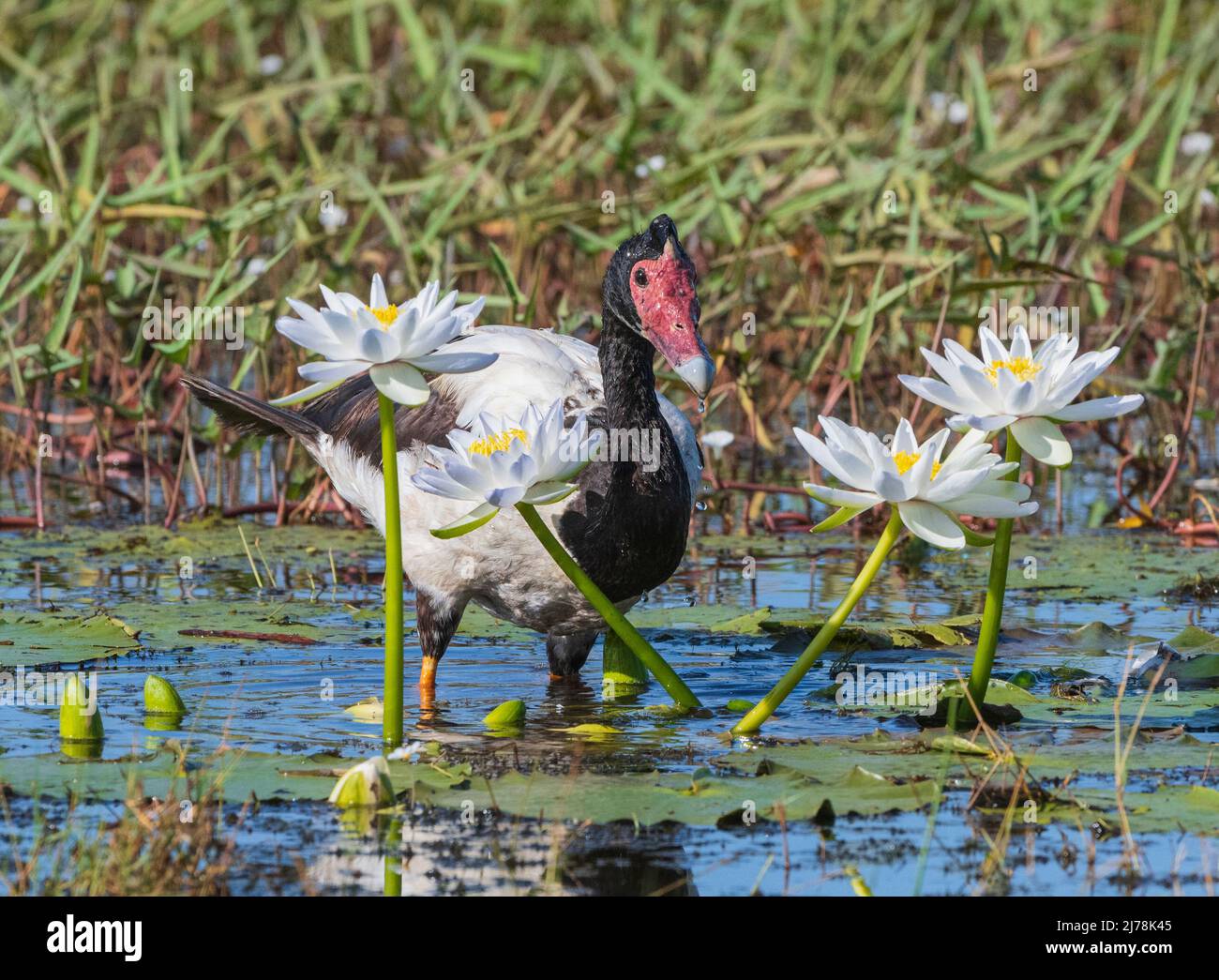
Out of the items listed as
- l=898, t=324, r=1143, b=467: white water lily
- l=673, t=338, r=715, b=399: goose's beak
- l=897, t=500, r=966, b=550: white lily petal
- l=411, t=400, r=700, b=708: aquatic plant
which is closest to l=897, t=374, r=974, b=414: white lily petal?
l=898, t=324, r=1143, b=467: white water lily

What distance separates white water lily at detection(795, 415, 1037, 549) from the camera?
4.49 m

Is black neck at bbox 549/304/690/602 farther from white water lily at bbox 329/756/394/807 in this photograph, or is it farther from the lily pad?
the lily pad

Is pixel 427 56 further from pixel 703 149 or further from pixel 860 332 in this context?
pixel 860 332

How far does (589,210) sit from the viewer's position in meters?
9.37

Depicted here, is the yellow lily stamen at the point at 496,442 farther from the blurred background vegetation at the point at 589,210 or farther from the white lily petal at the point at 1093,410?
the blurred background vegetation at the point at 589,210

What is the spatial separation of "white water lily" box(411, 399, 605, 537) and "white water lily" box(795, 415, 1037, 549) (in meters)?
0.58

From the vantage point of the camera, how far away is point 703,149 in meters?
10.4

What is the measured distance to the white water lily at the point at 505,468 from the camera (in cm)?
453

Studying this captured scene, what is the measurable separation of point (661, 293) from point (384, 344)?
1268mm

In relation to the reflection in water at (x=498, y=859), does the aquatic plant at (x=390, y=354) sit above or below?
above

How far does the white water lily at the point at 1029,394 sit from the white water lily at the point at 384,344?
1074 millimetres

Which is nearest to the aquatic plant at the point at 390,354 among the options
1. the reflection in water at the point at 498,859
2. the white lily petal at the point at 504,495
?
the white lily petal at the point at 504,495

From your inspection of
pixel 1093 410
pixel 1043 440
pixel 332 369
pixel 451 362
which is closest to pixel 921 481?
pixel 1043 440
